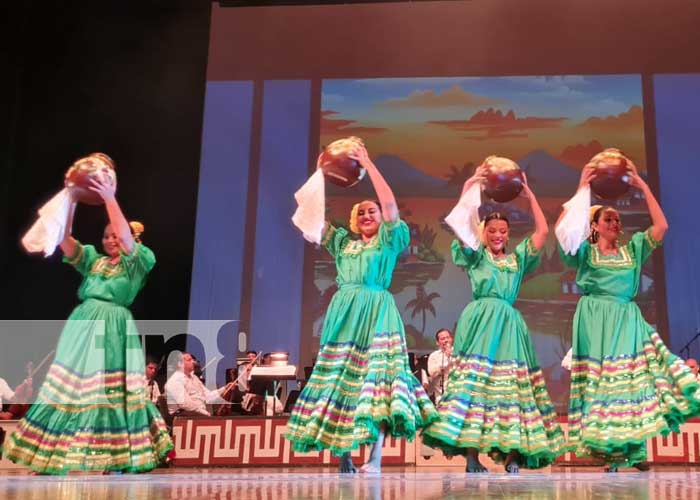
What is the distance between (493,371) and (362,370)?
30.1 inches

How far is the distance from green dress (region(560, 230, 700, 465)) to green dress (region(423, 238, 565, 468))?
22 centimetres

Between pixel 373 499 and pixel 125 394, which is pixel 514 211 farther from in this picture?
pixel 373 499

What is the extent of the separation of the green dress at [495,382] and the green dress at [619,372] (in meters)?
0.22

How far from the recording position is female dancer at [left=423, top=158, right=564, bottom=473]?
4102 millimetres

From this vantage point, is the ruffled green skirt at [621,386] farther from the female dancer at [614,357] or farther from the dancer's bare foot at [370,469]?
the dancer's bare foot at [370,469]

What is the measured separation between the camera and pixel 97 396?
14.1ft

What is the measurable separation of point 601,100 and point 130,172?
16.8ft

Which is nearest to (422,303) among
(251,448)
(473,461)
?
(251,448)

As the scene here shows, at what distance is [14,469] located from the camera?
5691 millimetres

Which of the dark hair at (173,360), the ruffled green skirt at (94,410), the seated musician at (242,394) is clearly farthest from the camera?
the dark hair at (173,360)

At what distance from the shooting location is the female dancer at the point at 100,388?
4176mm

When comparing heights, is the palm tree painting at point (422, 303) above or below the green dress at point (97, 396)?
above

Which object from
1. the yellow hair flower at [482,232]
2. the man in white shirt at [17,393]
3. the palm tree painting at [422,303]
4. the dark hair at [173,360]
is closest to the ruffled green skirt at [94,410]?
the yellow hair flower at [482,232]

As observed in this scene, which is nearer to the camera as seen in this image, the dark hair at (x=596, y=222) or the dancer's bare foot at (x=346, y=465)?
the dancer's bare foot at (x=346, y=465)
